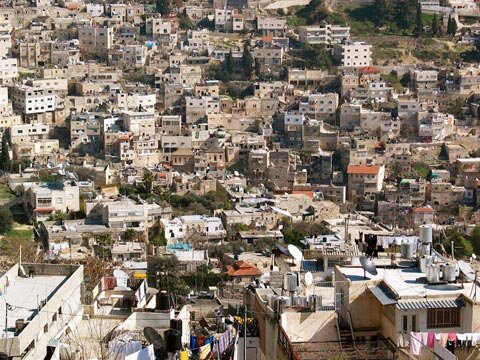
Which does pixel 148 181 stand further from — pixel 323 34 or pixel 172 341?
pixel 172 341

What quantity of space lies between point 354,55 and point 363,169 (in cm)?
1104

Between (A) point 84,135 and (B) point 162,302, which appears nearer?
(B) point 162,302

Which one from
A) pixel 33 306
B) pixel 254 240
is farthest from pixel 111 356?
pixel 254 240

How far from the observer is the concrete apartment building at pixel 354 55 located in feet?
147

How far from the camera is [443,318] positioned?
8.44 m

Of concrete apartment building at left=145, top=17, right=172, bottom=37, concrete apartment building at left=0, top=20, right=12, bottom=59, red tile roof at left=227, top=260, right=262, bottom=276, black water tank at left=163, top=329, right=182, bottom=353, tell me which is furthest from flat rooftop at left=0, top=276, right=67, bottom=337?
concrete apartment building at left=145, top=17, right=172, bottom=37

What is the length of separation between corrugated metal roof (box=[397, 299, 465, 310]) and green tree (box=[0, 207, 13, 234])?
64.9 ft

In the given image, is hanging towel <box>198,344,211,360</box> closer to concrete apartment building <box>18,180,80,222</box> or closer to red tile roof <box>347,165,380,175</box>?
concrete apartment building <box>18,180,80,222</box>

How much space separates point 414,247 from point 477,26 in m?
42.0

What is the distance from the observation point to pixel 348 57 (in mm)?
44875

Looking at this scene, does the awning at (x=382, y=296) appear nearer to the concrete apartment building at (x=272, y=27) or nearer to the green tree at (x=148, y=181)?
the green tree at (x=148, y=181)

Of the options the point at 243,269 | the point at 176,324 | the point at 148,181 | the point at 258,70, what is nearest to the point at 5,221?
the point at 148,181

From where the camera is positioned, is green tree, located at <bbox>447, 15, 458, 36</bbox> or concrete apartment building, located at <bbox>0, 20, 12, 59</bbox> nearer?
concrete apartment building, located at <bbox>0, 20, 12, 59</bbox>

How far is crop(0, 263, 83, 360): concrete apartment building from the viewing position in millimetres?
10469
